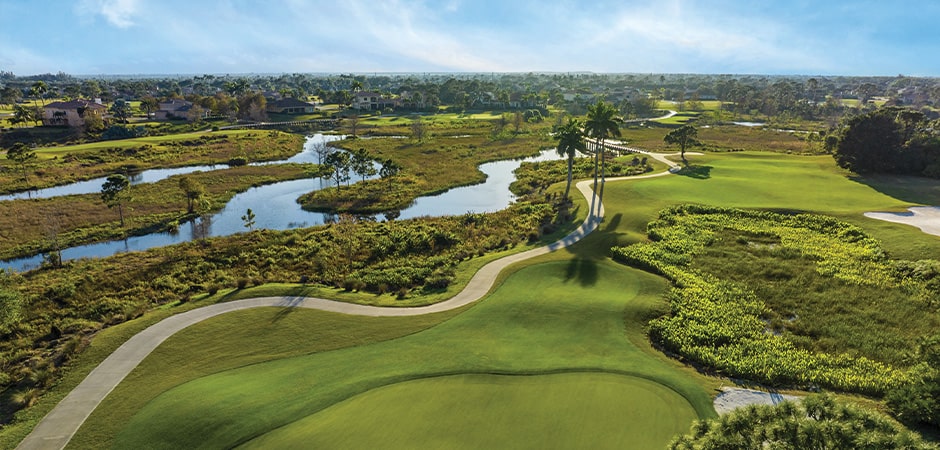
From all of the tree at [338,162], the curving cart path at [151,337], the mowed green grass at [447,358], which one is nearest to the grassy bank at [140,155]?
the tree at [338,162]

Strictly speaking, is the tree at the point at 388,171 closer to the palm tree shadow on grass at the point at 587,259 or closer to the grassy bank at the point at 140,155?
the grassy bank at the point at 140,155

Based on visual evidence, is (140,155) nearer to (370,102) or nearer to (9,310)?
(9,310)

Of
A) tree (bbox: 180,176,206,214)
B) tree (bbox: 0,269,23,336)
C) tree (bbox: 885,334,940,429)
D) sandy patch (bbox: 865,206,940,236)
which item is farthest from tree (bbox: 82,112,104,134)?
sandy patch (bbox: 865,206,940,236)

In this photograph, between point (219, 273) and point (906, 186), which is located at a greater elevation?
point (906, 186)

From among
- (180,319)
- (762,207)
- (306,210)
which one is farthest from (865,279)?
(306,210)

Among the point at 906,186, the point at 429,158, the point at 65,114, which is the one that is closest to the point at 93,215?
the point at 429,158

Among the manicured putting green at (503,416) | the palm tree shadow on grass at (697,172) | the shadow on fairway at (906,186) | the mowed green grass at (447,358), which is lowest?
the manicured putting green at (503,416)

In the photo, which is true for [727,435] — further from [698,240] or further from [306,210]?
[306,210]
